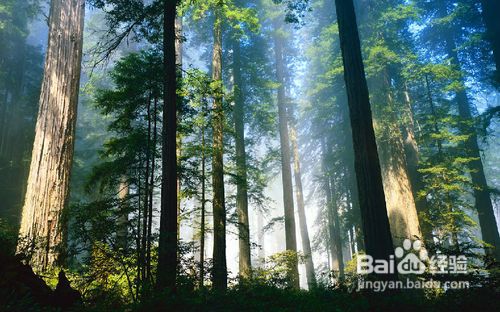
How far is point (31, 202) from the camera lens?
7035 millimetres

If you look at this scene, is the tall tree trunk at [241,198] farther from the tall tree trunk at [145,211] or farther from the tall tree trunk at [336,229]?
the tall tree trunk at [336,229]

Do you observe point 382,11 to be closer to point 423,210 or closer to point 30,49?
point 423,210

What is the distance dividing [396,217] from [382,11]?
388 inches

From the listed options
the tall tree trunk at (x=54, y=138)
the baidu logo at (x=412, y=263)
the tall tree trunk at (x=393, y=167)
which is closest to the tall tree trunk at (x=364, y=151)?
the baidu logo at (x=412, y=263)

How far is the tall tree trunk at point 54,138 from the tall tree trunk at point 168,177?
8.76ft

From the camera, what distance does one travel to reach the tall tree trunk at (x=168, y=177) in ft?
18.6

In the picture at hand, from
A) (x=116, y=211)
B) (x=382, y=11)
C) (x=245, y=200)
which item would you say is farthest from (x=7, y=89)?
(x=382, y=11)

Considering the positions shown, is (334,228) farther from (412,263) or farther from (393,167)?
(412,263)

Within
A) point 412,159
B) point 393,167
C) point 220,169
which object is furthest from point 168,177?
point 412,159

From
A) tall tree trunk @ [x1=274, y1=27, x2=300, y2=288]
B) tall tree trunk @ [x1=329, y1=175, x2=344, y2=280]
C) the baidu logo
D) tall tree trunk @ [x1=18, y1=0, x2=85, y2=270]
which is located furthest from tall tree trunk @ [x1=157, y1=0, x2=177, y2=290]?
tall tree trunk @ [x1=329, y1=175, x2=344, y2=280]

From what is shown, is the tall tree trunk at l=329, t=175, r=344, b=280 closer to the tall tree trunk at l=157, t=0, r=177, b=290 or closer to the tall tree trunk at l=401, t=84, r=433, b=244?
the tall tree trunk at l=401, t=84, r=433, b=244

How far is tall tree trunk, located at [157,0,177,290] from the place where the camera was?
5.66 m

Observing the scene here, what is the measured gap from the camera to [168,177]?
6.21 meters

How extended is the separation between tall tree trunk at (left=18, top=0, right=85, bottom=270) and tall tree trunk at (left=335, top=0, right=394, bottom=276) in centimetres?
660
